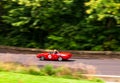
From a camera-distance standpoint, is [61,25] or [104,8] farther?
[61,25]

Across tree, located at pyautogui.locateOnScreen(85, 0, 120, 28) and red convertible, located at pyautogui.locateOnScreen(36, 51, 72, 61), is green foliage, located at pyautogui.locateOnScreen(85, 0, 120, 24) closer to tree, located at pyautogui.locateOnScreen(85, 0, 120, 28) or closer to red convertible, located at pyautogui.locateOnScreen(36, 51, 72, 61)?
tree, located at pyautogui.locateOnScreen(85, 0, 120, 28)

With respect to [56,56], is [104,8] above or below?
above

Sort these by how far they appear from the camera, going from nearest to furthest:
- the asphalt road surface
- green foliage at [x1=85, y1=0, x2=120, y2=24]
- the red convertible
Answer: the asphalt road surface, green foliage at [x1=85, y1=0, x2=120, y2=24], the red convertible

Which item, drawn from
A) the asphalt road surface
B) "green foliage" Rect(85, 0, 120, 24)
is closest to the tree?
"green foliage" Rect(85, 0, 120, 24)

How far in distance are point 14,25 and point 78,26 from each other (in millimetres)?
4703

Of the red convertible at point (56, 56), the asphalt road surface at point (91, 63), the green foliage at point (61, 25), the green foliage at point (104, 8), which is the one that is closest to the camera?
the asphalt road surface at point (91, 63)

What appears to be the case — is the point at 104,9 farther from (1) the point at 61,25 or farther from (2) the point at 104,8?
(1) the point at 61,25

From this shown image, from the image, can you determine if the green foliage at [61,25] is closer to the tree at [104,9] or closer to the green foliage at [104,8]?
the tree at [104,9]

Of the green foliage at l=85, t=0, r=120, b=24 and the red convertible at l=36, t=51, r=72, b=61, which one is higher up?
the green foliage at l=85, t=0, r=120, b=24

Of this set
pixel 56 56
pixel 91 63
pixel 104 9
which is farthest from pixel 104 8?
pixel 56 56

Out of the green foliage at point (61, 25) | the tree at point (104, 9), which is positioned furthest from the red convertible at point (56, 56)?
the green foliage at point (61, 25)

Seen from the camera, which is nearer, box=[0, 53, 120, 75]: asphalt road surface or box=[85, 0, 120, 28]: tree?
box=[0, 53, 120, 75]: asphalt road surface

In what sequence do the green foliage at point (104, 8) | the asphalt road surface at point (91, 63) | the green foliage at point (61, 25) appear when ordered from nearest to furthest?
the asphalt road surface at point (91, 63) → the green foliage at point (104, 8) → the green foliage at point (61, 25)

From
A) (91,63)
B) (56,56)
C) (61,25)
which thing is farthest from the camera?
(61,25)
